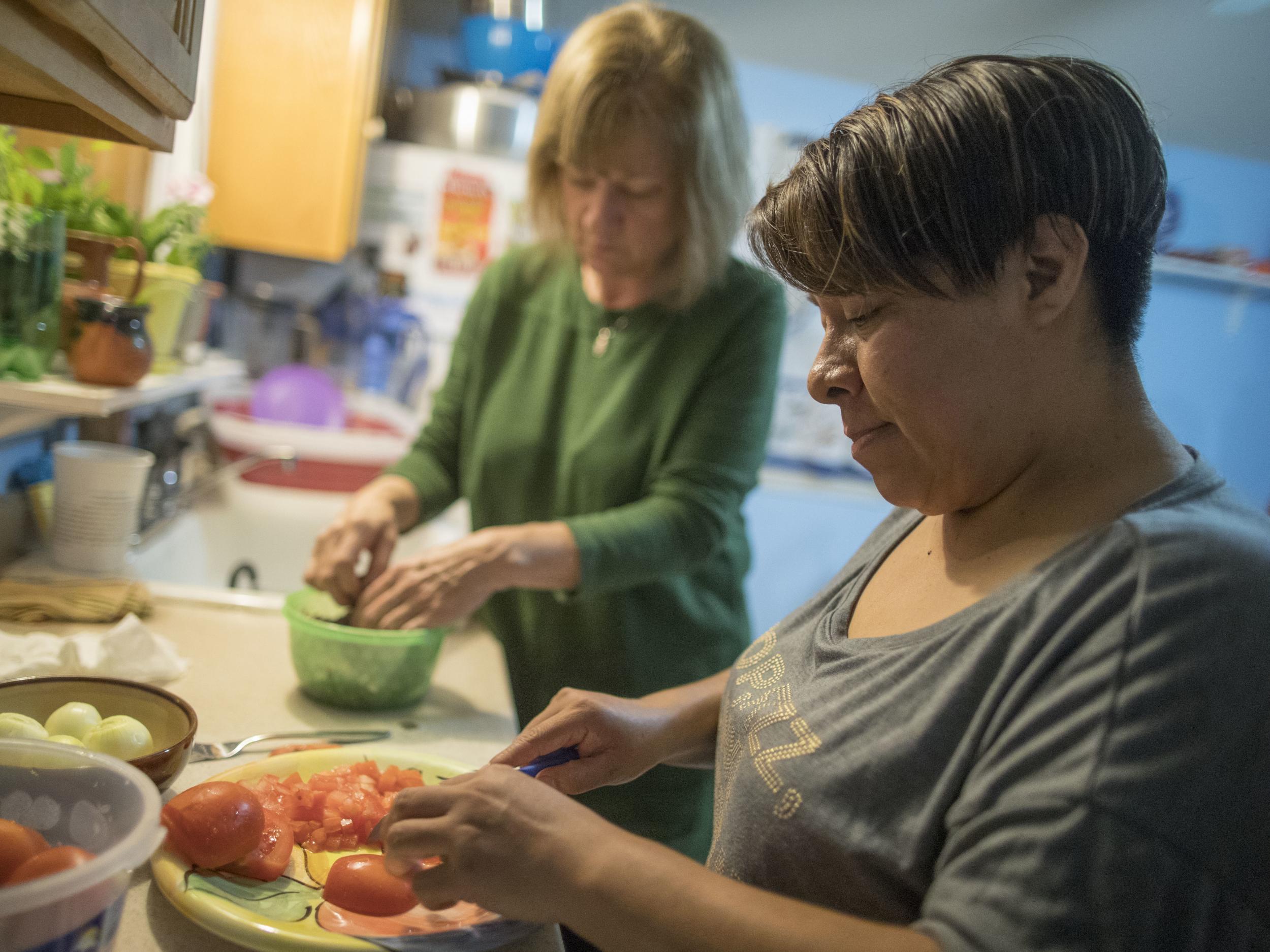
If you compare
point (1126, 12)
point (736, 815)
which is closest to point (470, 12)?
point (1126, 12)

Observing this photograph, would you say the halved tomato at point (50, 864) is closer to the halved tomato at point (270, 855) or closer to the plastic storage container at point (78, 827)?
the plastic storage container at point (78, 827)

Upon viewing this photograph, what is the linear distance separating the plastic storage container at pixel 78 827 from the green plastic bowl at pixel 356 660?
1.65 ft

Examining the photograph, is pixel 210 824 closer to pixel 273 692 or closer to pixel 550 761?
pixel 550 761

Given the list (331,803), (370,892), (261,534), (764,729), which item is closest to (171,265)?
(261,534)

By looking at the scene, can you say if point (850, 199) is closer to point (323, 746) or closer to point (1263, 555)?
point (1263, 555)

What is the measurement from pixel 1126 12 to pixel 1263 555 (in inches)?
117

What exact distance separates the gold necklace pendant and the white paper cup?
28.2 inches

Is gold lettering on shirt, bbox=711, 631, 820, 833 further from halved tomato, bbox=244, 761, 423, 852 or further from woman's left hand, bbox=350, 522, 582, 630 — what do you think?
woman's left hand, bbox=350, 522, 582, 630

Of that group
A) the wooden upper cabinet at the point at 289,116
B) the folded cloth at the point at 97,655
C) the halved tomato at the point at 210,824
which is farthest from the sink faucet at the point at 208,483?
the halved tomato at the point at 210,824

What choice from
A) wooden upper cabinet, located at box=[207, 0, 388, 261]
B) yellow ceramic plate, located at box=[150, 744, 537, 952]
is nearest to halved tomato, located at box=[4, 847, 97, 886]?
yellow ceramic plate, located at box=[150, 744, 537, 952]

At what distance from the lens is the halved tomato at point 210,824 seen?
2.42ft

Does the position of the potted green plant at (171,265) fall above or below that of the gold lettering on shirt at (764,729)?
above

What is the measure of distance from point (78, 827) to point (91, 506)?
94cm

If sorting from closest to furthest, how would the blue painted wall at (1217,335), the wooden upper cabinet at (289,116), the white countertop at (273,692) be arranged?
1. the white countertop at (273,692)
2. the wooden upper cabinet at (289,116)
3. the blue painted wall at (1217,335)
